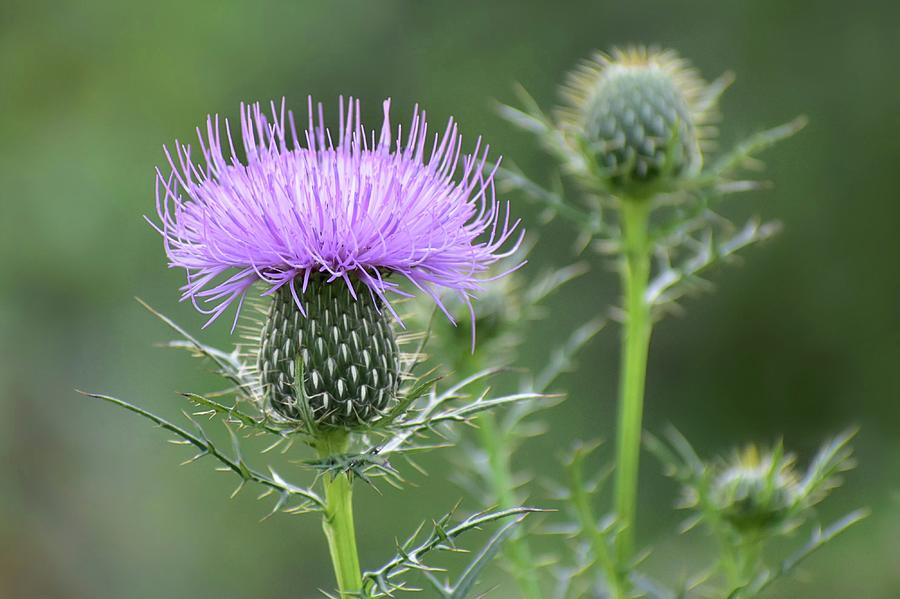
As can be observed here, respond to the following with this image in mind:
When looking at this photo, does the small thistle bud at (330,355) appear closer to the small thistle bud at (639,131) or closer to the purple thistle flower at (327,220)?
the purple thistle flower at (327,220)

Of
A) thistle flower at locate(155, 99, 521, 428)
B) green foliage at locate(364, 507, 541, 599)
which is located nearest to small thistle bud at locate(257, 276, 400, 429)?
thistle flower at locate(155, 99, 521, 428)

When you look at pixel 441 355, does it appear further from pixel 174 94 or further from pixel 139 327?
pixel 174 94

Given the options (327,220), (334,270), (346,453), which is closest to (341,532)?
(346,453)

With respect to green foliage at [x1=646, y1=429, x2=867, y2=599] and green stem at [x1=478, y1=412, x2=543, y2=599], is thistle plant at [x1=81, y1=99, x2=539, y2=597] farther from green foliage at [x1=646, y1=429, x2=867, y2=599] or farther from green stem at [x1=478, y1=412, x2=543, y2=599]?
green foliage at [x1=646, y1=429, x2=867, y2=599]

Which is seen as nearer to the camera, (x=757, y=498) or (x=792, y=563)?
(x=792, y=563)

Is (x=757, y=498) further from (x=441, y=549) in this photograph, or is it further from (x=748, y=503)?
(x=441, y=549)

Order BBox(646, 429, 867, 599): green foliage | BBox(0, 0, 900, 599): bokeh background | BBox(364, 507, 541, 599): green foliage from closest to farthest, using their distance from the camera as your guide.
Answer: BBox(364, 507, 541, 599): green foliage → BBox(646, 429, 867, 599): green foliage → BBox(0, 0, 900, 599): bokeh background
